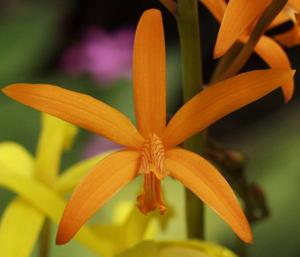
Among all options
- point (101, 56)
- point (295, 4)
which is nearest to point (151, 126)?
point (295, 4)

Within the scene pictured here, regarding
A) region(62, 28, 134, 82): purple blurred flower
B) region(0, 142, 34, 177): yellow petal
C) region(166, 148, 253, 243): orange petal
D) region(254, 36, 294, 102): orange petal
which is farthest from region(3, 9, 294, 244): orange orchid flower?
region(62, 28, 134, 82): purple blurred flower

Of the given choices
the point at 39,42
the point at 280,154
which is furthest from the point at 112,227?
the point at 39,42

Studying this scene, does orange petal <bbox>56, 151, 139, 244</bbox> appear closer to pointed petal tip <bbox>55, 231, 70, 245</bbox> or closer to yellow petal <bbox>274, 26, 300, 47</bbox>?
pointed petal tip <bbox>55, 231, 70, 245</bbox>

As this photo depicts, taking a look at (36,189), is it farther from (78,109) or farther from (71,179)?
(78,109)

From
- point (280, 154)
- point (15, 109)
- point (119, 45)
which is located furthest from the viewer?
point (119, 45)

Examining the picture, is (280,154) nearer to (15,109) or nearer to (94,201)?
(15,109)

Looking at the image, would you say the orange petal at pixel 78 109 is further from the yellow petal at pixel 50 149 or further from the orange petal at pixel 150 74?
the yellow petal at pixel 50 149

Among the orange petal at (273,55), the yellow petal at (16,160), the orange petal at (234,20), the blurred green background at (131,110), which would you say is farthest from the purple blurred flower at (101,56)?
the orange petal at (234,20)
